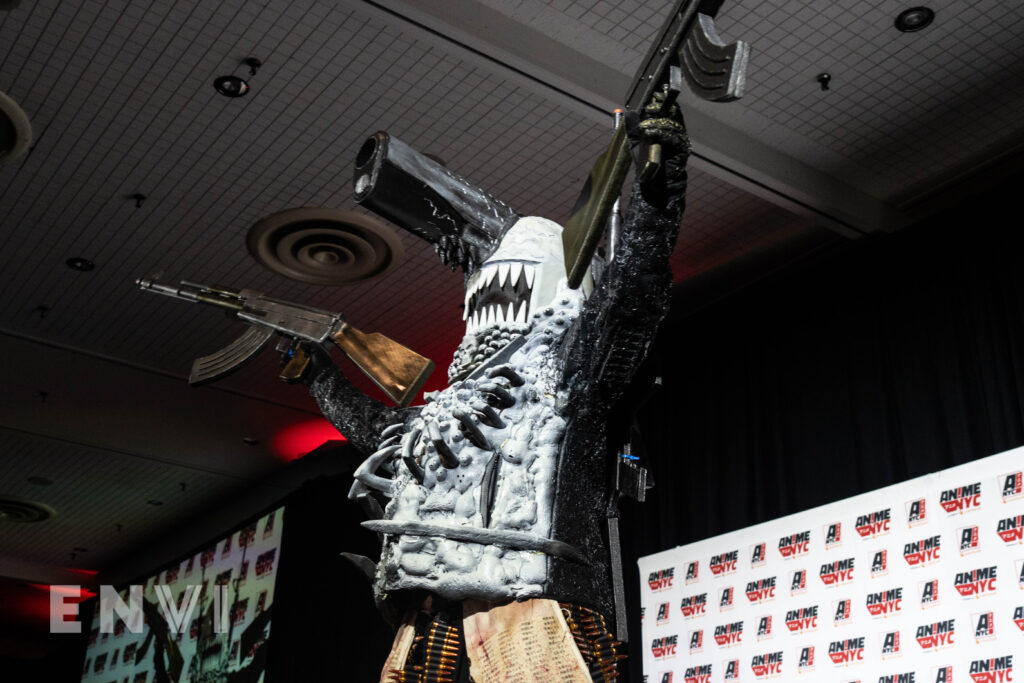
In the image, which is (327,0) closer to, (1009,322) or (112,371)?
(1009,322)

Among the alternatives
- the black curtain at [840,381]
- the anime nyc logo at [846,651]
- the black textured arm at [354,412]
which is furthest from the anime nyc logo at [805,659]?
the black textured arm at [354,412]

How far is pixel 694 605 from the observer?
18.4 ft

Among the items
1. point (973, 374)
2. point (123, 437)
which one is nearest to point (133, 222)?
point (123, 437)

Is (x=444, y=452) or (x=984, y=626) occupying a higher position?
(x=984, y=626)

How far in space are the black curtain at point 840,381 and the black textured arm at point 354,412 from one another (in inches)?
116

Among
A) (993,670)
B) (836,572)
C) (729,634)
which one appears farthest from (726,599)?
(993,670)

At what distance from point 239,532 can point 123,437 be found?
1499 mm

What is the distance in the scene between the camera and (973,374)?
488 cm

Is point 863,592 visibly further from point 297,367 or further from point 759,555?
point 297,367

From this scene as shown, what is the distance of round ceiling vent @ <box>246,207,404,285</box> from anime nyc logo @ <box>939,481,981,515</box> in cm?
310

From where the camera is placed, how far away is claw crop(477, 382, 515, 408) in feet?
6.37

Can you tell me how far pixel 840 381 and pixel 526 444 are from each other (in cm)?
389

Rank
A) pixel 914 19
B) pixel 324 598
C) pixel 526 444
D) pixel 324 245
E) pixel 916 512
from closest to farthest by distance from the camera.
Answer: pixel 526 444 → pixel 914 19 → pixel 916 512 → pixel 324 245 → pixel 324 598

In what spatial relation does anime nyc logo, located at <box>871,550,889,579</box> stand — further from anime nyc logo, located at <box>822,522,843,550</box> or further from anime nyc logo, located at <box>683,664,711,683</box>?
anime nyc logo, located at <box>683,664,711,683</box>
